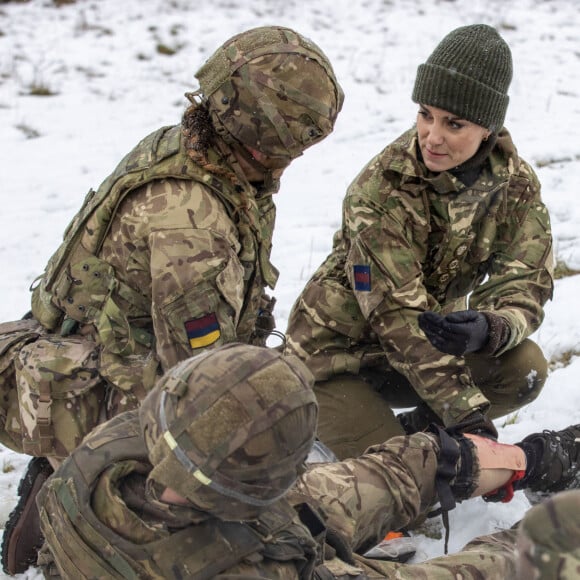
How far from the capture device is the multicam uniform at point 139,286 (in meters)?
2.88

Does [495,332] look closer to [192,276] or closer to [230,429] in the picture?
[192,276]

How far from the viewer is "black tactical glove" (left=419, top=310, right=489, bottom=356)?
315 centimetres

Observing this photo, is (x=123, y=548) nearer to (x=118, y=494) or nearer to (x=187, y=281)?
(x=118, y=494)

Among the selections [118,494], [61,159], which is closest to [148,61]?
[61,159]

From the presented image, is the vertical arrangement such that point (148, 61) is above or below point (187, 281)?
below

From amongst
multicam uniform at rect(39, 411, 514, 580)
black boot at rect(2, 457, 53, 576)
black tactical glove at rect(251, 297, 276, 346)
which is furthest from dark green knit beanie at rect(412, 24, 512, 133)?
black boot at rect(2, 457, 53, 576)

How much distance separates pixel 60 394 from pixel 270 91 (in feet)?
4.53

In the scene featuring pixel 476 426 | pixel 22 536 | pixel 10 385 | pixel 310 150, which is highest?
pixel 476 426

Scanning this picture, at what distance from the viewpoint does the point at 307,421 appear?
6.97 ft

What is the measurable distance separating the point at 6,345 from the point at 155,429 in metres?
1.48

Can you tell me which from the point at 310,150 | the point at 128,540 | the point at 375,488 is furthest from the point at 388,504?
the point at 310,150

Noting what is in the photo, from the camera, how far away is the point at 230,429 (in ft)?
6.63

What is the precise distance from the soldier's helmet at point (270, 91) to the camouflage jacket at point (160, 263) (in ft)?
0.65

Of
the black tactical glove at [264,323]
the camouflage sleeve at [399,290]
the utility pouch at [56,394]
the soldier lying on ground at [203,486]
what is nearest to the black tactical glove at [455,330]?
the camouflage sleeve at [399,290]
